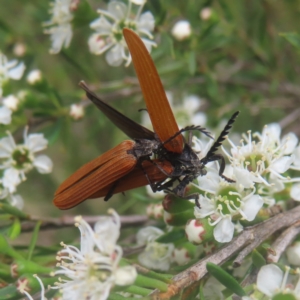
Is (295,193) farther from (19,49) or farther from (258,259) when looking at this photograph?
(19,49)

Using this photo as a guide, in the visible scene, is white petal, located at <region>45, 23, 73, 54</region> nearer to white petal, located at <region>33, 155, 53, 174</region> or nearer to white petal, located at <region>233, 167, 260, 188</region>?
white petal, located at <region>33, 155, 53, 174</region>

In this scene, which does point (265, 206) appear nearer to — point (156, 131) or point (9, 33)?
point (156, 131)

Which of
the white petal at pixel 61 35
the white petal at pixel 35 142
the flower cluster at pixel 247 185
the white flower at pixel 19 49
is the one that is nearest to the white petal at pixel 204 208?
the flower cluster at pixel 247 185

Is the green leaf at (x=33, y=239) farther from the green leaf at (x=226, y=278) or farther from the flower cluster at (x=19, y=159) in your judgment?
the green leaf at (x=226, y=278)

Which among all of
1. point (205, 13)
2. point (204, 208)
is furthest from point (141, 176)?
point (205, 13)

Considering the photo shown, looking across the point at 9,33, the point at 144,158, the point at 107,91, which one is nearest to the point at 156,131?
the point at 144,158

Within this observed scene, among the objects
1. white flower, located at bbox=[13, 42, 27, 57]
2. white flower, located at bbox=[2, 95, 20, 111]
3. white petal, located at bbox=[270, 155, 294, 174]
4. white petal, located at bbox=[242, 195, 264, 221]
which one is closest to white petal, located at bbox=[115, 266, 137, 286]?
white petal, located at bbox=[242, 195, 264, 221]

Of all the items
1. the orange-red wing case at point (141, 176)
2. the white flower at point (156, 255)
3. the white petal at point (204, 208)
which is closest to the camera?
the white petal at point (204, 208)
